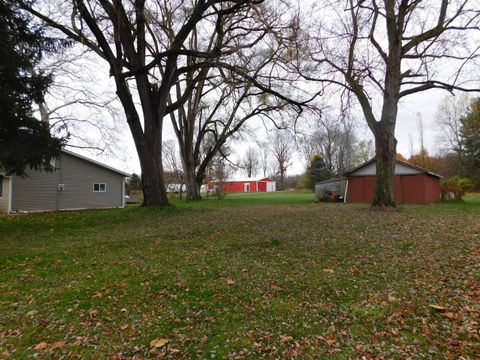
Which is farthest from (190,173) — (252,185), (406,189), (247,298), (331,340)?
(252,185)

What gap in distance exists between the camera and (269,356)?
2803mm

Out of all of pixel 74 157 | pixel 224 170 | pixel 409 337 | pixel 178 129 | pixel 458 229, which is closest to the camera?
pixel 409 337

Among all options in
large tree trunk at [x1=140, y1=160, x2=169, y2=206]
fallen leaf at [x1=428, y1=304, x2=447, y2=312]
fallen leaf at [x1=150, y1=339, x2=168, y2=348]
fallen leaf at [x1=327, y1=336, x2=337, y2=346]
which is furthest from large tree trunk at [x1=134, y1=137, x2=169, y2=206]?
fallen leaf at [x1=428, y1=304, x2=447, y2=312]

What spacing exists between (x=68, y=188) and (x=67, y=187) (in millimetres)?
96

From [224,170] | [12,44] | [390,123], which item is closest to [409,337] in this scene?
[390,123]

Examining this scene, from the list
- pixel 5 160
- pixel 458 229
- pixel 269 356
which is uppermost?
pixel 5 160

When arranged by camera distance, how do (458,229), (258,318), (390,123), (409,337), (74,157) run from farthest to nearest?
(74,157) < (390,123) < (458,229) < (258,318) < (409,337)

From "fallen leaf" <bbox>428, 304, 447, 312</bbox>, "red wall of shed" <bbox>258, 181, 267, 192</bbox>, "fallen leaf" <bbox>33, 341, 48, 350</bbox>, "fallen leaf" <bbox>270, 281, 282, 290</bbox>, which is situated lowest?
"fallen leaf" <bbox>33, 341, 48, 350</bbox>

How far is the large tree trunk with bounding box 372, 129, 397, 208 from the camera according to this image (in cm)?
1310

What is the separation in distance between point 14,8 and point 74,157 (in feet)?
45.4

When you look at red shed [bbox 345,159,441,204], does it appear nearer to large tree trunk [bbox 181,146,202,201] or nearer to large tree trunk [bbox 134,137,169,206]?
large tree trunk [bbox 181,146,202,201]

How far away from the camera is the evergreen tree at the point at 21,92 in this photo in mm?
9477

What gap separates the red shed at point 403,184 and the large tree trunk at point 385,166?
880 cm

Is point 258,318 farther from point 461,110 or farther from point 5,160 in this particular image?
point 461,110
